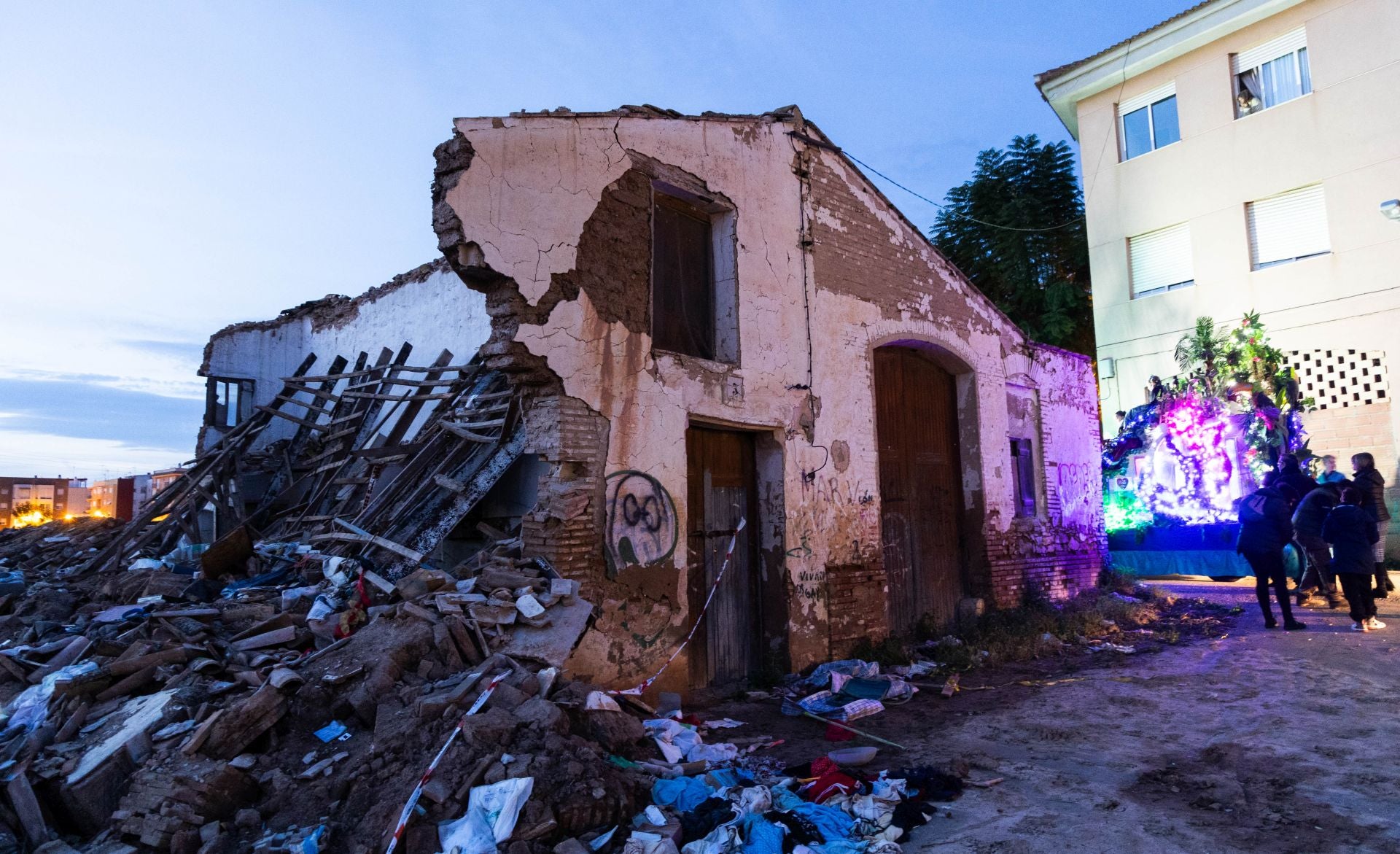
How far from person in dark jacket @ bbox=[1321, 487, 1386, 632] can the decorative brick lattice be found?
21.2 feet

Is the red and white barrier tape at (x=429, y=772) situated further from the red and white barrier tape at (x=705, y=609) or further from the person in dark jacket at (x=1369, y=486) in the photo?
the person in dark jacket at (x=1369, y=486)

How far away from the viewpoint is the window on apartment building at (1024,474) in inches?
433

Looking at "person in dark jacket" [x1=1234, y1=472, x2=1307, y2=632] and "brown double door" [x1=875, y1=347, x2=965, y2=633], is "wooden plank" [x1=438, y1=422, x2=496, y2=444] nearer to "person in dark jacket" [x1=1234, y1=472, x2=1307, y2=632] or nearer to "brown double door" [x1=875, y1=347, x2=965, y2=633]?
"brown double door" [x1=875, y1=347, x2=965, y2=633]

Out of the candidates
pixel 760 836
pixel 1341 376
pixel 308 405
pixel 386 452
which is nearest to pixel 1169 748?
pixel 760 836

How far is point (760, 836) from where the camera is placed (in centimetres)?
369

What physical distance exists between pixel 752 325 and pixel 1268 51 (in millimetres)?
14261

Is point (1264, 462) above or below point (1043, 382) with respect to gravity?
below

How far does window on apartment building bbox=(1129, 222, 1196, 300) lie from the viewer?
53.6 ft

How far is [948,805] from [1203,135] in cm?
1646

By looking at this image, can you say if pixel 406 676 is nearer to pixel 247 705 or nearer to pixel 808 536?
pixel 247 705

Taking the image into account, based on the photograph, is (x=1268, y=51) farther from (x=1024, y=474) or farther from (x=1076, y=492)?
(x=1024, y=474)

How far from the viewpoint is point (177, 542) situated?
9.58 m

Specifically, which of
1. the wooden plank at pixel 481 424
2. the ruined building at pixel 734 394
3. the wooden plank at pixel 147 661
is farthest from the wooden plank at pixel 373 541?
the wooden plank at pixel 147 661

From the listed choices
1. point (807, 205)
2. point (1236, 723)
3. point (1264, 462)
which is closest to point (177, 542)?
point (807, 205)
